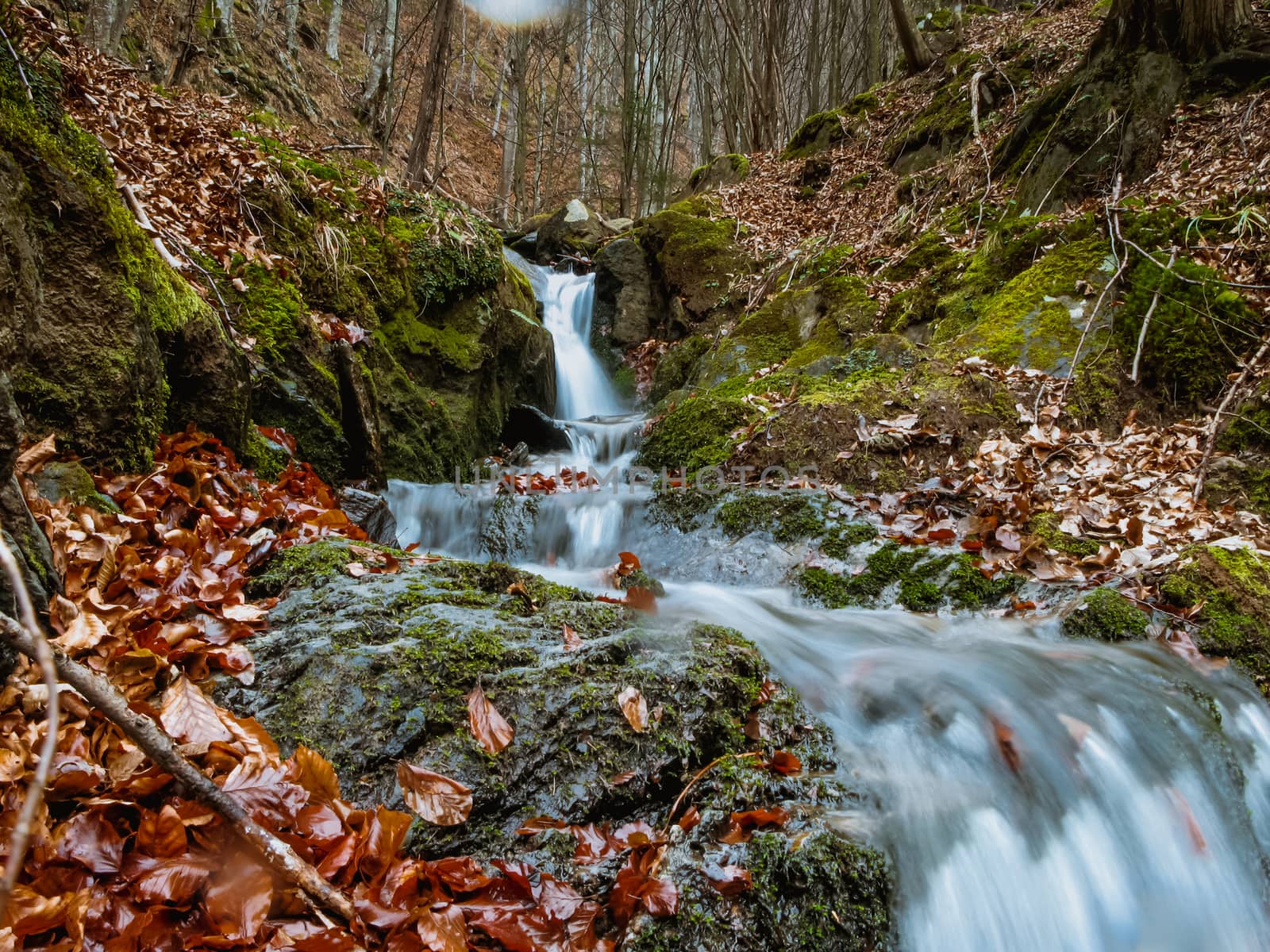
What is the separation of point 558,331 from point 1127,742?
10.9 m

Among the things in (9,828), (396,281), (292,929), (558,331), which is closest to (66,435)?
(9,828)

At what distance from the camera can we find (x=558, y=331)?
1215cm

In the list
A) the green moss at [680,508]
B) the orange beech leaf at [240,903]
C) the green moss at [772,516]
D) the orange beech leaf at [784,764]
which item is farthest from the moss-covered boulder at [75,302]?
the green moss at [772,516]

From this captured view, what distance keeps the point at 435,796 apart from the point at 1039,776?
2.09 m

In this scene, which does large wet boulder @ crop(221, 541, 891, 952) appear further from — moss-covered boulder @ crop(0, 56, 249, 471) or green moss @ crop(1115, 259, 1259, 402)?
green moss @ crop(1115, 259, 1259, 402)

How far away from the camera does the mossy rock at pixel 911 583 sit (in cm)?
360

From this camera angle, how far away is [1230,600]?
3.10 meters

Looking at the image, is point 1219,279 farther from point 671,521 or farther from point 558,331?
point 558,331

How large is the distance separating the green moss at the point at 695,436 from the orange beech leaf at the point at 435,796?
434 cm

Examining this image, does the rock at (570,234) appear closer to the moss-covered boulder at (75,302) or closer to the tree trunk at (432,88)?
the tree trunk at (432,88)

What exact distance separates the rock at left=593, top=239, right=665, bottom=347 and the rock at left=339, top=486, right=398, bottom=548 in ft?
26.7

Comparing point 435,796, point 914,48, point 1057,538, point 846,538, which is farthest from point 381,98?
point 435,796

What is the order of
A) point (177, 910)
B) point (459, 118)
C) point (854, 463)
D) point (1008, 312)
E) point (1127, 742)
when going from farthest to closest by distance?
point (459, 118), point (1008, 312), point (854, 463), point (1127, 742), point (177, 910)

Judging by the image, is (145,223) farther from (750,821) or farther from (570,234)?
(570,234)
